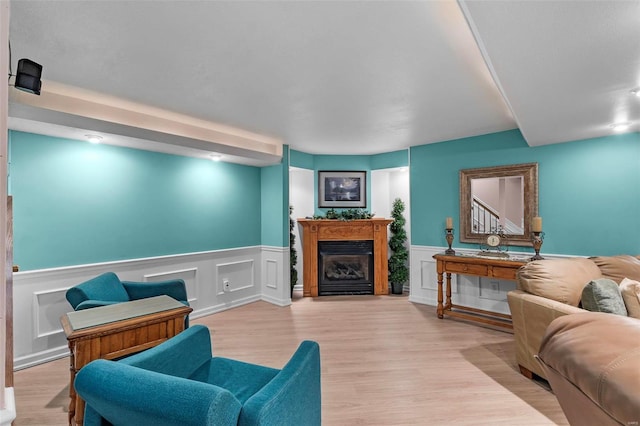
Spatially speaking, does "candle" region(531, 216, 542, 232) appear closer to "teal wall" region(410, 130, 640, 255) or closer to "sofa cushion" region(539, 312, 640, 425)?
"teal wall" region(410, 130, 640, 255)

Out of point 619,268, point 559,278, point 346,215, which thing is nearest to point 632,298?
point 559,278

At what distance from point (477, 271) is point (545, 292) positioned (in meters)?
1.25

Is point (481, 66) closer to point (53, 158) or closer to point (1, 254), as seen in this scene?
point (1, 254)

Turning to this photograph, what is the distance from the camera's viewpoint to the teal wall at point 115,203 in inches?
113

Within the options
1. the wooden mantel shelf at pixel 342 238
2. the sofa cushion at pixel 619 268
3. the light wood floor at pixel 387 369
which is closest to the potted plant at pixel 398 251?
the wooden mantel shelf at pixel 342 238

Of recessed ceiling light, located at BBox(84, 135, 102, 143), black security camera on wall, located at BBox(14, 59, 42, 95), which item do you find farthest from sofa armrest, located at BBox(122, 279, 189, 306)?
black security camera on wall, located at BBox(14, 59, 42, 95)

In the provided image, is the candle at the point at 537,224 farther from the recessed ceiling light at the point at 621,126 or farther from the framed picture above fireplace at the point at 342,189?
the framed picture above fireplace at the point at 342,189

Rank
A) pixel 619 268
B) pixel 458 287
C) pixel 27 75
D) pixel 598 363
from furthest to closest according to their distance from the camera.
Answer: pixel 458 287
pixel 619 268
pixel 27 75
pixel 598 363

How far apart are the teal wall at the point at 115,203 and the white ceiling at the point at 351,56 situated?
0.47 m

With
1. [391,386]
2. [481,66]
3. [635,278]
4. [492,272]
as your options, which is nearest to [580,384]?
[391,386]

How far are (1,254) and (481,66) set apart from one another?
2.71 m

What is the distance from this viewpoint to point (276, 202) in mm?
4699

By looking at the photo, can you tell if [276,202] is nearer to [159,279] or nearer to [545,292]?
[159,279]

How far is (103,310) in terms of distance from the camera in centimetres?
201
